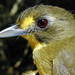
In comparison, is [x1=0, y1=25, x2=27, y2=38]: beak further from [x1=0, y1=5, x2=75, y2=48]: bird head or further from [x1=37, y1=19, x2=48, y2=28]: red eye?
[x1=37, y1=19, x2=48, y2=28]: red eye

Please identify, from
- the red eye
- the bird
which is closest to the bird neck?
the bird

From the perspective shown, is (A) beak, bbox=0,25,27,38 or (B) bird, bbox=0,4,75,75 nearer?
(B) bird, bbox=0,4,75,75

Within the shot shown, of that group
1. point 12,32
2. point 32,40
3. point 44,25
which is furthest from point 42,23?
point 12,32

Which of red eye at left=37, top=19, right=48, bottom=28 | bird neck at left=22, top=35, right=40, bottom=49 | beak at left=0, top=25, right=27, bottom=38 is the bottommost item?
bird neck at left=22, top=35, right=40, bottom=49

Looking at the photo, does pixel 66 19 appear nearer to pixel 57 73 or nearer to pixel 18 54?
pixel 57 73

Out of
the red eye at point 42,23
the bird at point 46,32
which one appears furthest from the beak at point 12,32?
the red eye at point 42,23

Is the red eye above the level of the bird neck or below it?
above

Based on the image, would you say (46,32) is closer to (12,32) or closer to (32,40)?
(32,40)

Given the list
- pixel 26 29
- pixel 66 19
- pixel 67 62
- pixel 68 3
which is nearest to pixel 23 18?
pixel 26 29
